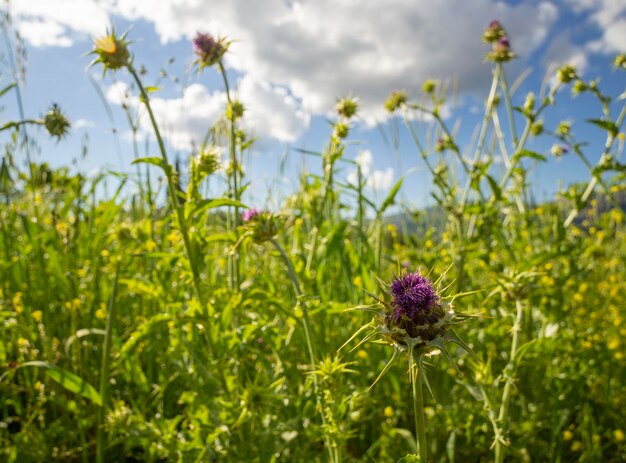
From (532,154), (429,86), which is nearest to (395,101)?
(429,86)

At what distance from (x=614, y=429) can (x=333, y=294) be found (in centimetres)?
190

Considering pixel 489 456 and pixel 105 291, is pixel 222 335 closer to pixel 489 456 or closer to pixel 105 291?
pixel 489 456

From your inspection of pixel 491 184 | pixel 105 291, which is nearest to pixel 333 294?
pixel 491 184

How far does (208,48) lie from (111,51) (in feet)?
1.92

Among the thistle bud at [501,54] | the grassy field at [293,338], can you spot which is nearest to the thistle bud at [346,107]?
the grassy field at [293,338]

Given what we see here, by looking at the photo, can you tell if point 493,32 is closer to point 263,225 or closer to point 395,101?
point 395,101

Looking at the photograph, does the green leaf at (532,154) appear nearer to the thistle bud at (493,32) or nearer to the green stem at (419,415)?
the thistle bud at (493,32)

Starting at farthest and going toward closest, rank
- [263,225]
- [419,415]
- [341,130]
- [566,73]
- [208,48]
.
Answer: [566,73] < [341,130] < [208,48] < [263,225] < [419,415]

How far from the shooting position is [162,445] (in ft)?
5.94

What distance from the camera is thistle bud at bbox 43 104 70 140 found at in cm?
235

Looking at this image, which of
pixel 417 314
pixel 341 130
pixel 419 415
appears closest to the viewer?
pixel 419 415

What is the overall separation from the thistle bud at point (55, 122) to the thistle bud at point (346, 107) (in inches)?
59.4

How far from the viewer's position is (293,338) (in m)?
2.50

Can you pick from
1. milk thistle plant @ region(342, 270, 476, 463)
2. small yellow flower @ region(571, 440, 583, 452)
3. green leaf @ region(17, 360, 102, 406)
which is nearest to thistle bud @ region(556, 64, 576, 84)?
small yellow flower @ region(571, 440, 583, 452)
